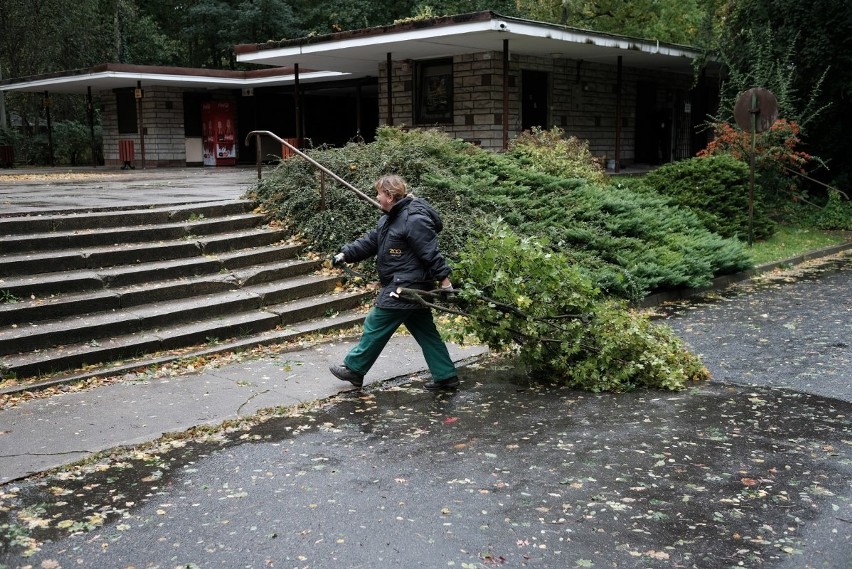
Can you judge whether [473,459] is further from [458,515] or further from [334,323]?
[334,323]

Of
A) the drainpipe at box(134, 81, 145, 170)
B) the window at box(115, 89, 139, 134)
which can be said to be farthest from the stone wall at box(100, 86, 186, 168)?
the drainpipe at box(134, 81, 145, 170)

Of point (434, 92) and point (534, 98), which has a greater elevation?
point (434, 92)

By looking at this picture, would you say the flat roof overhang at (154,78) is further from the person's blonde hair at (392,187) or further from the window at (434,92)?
the person's blonde hair at (392,187)

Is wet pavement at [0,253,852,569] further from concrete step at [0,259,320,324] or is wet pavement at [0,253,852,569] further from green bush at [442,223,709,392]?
concrete step at [0,259,320,324]

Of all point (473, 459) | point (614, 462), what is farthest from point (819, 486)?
point (473, 459)

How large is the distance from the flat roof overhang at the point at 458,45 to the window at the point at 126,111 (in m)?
9.22

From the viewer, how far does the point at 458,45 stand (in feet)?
59.1

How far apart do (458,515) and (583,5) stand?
1108 inches

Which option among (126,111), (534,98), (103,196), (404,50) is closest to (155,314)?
(103,196)

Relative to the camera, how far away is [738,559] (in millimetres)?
4020

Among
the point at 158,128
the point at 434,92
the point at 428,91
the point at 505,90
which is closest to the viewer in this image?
the point at 505,90

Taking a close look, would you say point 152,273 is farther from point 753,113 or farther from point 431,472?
point 753,113

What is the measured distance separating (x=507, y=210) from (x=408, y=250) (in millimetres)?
5898

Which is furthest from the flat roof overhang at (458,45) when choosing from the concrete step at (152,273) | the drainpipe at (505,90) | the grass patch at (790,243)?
the concrete step at (152,273)
